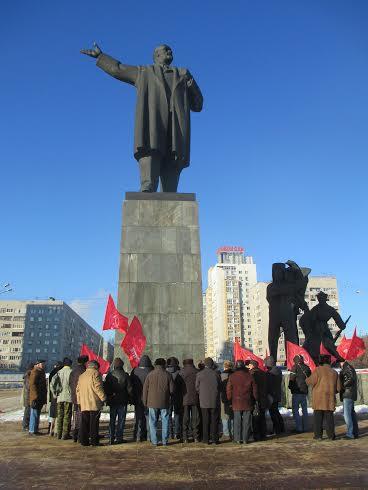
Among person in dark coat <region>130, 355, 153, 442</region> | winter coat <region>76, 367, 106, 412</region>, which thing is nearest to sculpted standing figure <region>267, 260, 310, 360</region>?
person in dark coat <region>130, 355, 153, 442</region>

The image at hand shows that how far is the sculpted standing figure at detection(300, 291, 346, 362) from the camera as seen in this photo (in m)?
16.7

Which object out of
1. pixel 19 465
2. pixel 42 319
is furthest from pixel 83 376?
pixel 42 319

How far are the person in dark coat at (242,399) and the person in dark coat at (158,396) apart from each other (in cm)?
116

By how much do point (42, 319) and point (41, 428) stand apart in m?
113

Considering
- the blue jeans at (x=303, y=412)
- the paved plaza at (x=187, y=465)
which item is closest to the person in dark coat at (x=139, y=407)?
the paved plaza at (x=187, y=465)

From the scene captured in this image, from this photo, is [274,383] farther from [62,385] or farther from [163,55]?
[163,55]

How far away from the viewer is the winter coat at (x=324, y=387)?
27.0ft

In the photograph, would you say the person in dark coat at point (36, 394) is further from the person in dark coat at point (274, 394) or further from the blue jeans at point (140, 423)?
the person in dark coat at point (274, 394)

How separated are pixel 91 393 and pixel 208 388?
83.1 inches

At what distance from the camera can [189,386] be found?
27.5 feet

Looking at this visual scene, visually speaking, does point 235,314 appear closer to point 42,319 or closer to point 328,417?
point 42,319

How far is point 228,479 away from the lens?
5391 millimetres

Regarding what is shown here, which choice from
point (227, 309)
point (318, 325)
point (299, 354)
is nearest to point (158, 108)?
point (299, 354)

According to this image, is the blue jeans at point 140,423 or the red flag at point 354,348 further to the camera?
the red flag at point 354,348
